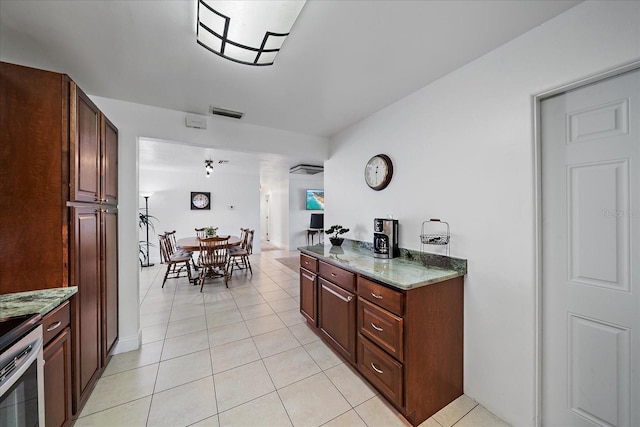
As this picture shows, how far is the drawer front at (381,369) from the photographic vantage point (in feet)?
5.05

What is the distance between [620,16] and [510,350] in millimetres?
1884

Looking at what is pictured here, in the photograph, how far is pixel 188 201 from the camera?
22.2ft

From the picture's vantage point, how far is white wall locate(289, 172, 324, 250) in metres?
7.72

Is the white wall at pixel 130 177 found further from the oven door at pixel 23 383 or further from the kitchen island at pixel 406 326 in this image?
the kitchen island at pixel 406 326

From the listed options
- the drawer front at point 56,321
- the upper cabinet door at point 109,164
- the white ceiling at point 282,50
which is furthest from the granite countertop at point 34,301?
the white ceiling at point 282,50

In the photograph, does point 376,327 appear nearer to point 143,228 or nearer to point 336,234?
point 336,234

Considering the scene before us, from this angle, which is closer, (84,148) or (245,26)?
(245,26)

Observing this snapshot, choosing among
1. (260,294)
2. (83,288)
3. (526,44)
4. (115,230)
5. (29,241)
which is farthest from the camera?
(260,294)

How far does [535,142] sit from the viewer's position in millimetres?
1417

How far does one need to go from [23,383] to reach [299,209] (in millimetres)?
6963

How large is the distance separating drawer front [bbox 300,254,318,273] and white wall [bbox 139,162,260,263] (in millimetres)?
5054

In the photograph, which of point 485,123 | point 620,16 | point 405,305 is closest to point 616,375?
point 405,305

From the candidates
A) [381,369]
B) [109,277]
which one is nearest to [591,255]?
[381,369]

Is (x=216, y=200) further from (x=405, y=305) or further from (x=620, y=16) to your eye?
(x=620, y=16)
